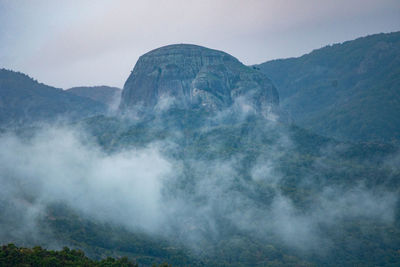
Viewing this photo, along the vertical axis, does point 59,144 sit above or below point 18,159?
above

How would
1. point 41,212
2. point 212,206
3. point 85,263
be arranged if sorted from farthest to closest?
point 212,206 < point 41,212 < point 85,263

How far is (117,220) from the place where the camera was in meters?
151

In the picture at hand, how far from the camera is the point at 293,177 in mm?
172500

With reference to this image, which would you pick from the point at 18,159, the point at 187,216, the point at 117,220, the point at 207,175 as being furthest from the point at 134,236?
the point at 18,159

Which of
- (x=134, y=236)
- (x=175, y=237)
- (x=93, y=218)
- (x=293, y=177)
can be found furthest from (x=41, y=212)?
(x=293, y=177)

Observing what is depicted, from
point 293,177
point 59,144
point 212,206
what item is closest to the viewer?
point 212,206

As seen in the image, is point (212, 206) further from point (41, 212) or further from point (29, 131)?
point (29, 131)

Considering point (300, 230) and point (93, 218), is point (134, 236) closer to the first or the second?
point (93, 218)

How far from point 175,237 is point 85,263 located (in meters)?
52.7

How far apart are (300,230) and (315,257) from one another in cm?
1161

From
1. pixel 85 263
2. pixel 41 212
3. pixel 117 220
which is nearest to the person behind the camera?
pixel 85 263

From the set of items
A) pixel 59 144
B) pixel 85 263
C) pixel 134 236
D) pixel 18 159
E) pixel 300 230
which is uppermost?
pixel 59 144

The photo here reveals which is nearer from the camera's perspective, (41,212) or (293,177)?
(41,212)

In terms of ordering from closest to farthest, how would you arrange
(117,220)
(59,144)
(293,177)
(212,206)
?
(117,220) → (212,206) → (293,177) → (59,144)
